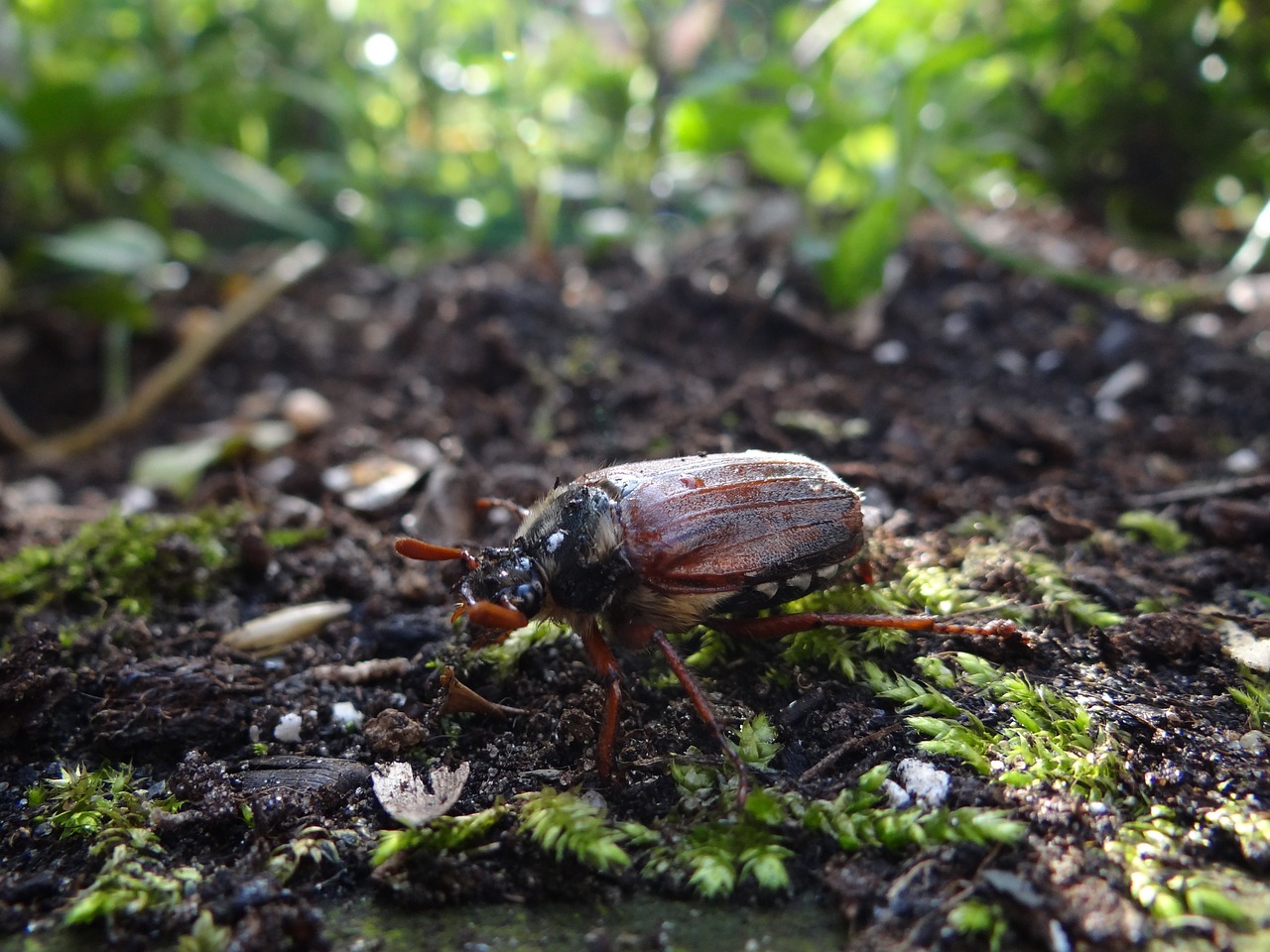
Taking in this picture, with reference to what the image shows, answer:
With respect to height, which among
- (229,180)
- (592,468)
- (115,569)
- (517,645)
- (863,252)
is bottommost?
(517,645)

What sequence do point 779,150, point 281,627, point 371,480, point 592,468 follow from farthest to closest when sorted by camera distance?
point 779,150 → point 371,480 → point 592,468 → point 281,627

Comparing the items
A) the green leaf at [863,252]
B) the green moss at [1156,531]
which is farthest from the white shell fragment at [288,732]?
the green leaf at [863,252]

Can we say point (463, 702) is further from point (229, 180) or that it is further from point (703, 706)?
point (229, 180)

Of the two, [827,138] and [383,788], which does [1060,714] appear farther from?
[827,138]

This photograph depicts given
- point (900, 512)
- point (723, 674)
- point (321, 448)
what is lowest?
point (723, 674)

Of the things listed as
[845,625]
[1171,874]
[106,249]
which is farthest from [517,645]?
[106,249]

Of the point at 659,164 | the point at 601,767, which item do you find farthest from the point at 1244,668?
the point at 659,164
